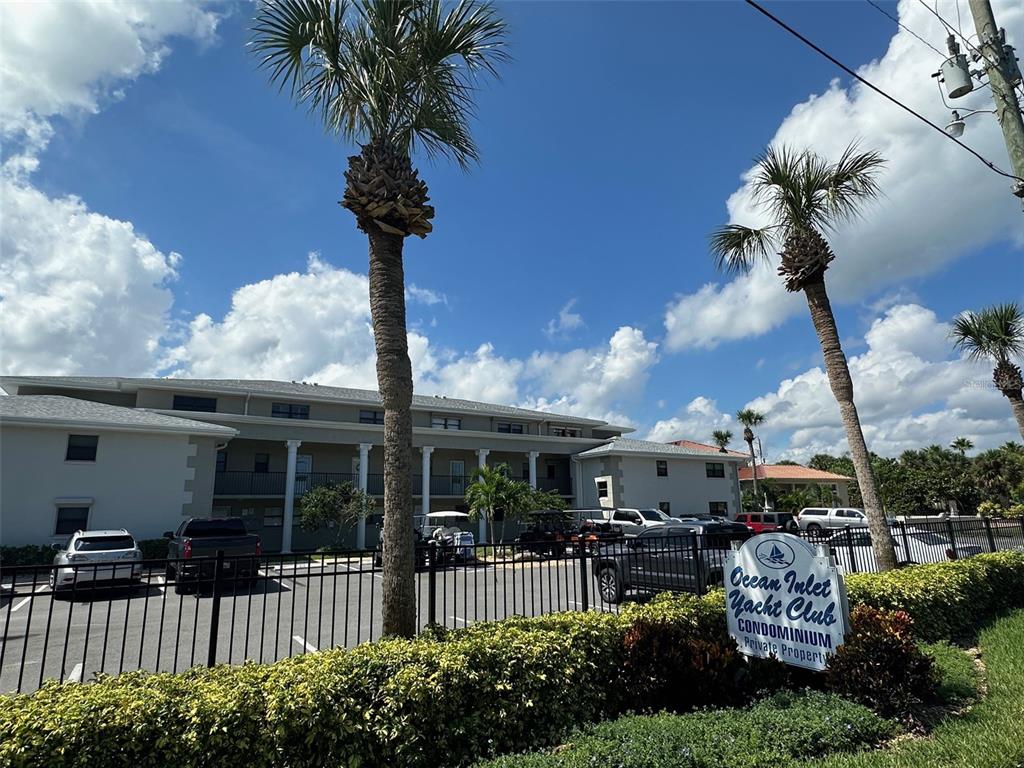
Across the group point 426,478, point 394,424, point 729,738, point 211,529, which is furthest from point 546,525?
point 729,738

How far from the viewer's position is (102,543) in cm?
1455

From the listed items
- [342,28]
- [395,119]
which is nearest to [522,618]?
[395,119]

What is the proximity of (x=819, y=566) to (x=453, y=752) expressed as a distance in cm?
417

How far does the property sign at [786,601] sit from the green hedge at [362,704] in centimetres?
48

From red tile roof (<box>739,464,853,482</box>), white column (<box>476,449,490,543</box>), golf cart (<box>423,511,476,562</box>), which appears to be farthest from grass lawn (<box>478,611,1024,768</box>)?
red tile roof (<box>739,464,853,482</box>)

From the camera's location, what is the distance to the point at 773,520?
1304 inches

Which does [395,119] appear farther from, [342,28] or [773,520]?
[773,520]

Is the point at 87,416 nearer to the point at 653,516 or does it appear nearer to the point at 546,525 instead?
the point at 546,525

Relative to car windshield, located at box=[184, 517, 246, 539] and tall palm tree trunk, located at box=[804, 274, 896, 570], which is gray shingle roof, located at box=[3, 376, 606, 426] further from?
tall palm tree trunk, located at box=[804, 274, 896, 570]

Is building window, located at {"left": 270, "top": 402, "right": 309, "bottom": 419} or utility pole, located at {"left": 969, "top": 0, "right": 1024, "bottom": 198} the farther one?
building window, located at {"left": 270, "top": 402, "right": 309, "bottom": 419}

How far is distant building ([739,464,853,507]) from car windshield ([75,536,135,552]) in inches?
1927

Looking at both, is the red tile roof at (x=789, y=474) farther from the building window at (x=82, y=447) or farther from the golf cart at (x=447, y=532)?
the building window at (x=82, y=447)

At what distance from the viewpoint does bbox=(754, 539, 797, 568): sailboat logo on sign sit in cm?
627

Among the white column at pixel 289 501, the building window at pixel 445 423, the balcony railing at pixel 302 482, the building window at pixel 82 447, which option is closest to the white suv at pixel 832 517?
the balcony railing at pixel 302 482
